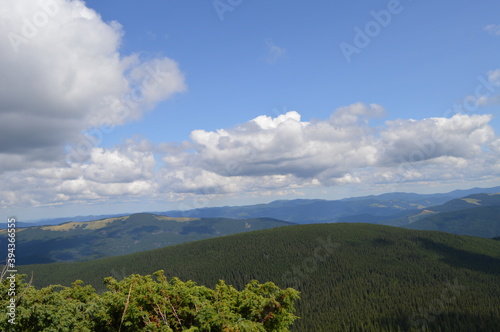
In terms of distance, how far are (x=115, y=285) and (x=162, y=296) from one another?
30.5 feet

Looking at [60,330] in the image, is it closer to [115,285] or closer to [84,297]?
[115,285]

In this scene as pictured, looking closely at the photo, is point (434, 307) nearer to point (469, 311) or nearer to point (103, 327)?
point (469, 311)

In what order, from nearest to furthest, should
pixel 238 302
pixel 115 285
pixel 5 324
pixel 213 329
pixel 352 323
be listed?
pixel 5 324 < pixel 213 329 < pixel 238 302 < pixel 115 285 < pixel 352 323

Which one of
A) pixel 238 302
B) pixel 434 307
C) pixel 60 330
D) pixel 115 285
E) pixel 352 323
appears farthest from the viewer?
pixel 434 307

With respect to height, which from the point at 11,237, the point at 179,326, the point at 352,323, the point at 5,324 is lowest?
the point at 352,323

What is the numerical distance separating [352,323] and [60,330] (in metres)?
197

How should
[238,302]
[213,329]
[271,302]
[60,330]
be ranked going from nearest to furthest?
1. [60,330]
2. [213,329]
3. [271,302]
4. [238,302]

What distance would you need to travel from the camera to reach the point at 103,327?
2573 centimetres

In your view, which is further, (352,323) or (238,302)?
(352,323)

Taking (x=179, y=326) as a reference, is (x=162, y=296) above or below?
above

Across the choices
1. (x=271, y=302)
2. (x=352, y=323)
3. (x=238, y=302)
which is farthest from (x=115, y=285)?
(x=352, y=323)

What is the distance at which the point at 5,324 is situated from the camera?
62.6 ft

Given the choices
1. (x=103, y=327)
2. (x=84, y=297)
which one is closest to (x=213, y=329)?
(x=103, y=327)

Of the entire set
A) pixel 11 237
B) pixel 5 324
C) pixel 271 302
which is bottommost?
pixel 271 302
